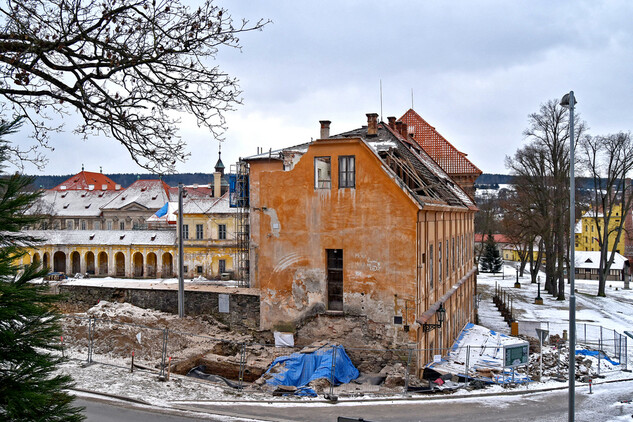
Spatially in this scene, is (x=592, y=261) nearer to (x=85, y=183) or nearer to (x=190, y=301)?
(x=190, y=301)

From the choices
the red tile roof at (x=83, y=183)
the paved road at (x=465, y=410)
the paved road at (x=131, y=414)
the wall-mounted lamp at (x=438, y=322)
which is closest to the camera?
the paved road at (x=131, y=414)

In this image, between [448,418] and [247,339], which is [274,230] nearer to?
[247,339]

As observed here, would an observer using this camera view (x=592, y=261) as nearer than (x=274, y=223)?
No

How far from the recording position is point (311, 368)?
719 inches

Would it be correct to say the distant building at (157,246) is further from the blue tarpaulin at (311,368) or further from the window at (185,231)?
the blue tarpaulin at (311,368)

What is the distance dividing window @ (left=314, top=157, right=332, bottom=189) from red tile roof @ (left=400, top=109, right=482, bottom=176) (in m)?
19.3

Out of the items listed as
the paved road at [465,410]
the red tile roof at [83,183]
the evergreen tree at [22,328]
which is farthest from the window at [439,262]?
the red tile roof at [83,183]

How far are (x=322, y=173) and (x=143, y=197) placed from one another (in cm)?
5234

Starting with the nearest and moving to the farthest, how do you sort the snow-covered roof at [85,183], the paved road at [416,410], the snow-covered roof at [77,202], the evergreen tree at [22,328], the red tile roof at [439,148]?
the evergreen tree at [22,328], the paved road at [416,410], the red tile roof at [439,148], the snow-covered roof at [77,202], the snow-covered roof at [85,183]

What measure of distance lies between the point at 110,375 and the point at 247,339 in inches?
277

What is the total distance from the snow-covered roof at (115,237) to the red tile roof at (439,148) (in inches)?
1075

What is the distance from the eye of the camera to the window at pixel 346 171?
20219 mm

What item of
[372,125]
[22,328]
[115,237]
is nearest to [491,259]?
[115,237]

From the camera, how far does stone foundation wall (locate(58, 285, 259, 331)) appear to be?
76.7 feet
